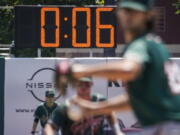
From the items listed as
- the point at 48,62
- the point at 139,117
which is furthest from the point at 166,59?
the point at 48,62

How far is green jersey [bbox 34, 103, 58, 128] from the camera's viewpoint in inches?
509

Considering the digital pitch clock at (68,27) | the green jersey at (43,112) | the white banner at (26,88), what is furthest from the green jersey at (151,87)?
the digital pitch clock at (68,27)

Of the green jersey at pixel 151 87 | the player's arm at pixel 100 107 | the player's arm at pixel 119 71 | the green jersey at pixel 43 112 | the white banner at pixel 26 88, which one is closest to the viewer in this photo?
the player's arm at pixel 119 71

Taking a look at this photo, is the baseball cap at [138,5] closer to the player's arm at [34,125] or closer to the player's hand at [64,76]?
the player's hand at [64,76]

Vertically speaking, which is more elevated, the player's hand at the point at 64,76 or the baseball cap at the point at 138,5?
the baseball cap at the point at 138,5

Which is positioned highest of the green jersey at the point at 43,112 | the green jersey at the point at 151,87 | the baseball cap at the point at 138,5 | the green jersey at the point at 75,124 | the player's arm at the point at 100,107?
the baseball cap at the point at 138,5

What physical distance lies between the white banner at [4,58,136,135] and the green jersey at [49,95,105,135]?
710 cm

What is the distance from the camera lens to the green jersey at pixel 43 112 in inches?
509

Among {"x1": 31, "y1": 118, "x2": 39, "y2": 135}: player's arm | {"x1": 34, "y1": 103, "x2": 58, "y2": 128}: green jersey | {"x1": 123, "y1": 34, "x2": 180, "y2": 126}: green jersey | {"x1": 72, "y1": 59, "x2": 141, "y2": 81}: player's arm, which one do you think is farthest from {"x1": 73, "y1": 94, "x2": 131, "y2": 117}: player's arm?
{"x1": 31, "y1": 118, "x2": 39, "y2": 135}: player's arm

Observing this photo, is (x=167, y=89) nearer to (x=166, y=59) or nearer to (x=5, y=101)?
(x=166, y=59)

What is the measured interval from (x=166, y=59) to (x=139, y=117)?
14.5 inches

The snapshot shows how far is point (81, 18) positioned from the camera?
14.7 metres

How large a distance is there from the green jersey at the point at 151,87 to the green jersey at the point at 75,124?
304 centimetres

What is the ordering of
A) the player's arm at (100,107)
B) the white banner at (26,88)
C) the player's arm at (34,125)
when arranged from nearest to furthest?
the player's arm at (100,107), the player's arm at (34,125), the white banner at (26,88)
